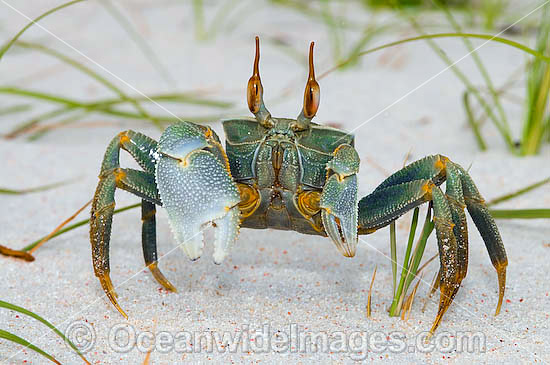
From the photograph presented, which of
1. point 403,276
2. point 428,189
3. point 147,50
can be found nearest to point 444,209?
point 428,189

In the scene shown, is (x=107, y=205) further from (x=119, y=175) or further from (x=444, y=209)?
(x=444, y=209)

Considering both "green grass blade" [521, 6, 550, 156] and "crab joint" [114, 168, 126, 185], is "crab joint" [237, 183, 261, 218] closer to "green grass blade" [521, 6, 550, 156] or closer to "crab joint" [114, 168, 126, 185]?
"crab joint" [114, 168, 126, 185]

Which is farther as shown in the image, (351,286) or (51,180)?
(51,180)

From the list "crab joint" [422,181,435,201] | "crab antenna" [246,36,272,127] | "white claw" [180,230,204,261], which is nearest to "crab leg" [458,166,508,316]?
"crab joint" [422,181,435,201]

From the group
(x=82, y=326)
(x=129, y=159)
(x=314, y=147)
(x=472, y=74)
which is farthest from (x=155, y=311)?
(x=472, y=74)

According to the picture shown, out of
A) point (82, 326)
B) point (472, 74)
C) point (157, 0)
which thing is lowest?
point (82, 326)

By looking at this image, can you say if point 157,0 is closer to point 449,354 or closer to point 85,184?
point 85,184

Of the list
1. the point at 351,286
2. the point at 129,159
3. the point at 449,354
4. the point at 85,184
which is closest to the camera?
the point at 449,354

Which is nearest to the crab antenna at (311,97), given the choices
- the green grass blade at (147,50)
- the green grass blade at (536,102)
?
the green grass blade at (536,102)
